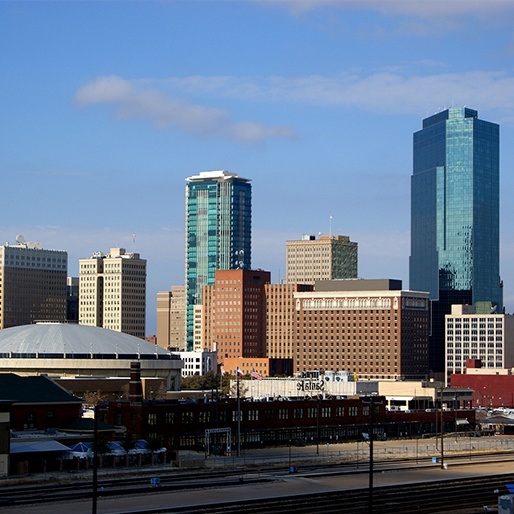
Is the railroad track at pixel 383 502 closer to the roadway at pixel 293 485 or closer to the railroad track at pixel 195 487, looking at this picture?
the railroad track at pixel 195 487

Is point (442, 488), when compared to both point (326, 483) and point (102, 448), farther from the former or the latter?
point (102, 448)

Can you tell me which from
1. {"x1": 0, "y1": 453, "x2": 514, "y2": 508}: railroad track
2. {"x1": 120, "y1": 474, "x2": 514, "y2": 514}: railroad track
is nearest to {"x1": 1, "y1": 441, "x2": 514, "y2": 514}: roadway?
{"x1": 0, "y1": 453, "x2": 514, "y2": 508}: railroad track

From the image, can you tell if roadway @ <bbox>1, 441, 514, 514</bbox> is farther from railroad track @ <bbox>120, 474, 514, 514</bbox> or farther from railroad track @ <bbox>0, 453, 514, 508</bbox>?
railroad track @ <bbox>120, 474, 514, 514</bbox>

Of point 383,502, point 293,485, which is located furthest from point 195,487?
point 383,502

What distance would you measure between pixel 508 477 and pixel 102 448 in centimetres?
4295

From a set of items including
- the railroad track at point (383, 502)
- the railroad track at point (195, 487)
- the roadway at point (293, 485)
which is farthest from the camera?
the railroad track at point (195, 487)

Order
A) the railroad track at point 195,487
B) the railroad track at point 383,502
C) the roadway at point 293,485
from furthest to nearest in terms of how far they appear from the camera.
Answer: the railroad track at point 195,487 < the roadway at point 293,485 < the railroad track at point 383,502

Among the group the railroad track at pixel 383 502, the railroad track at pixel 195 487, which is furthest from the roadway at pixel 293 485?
the railroad track at pixel 383 502

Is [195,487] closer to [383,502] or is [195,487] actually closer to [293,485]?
[293,485]

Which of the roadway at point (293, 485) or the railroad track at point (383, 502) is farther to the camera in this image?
the roadway at point (293, 485)

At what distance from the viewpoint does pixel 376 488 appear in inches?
4518

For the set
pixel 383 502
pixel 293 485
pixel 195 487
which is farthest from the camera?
pixel 293 485

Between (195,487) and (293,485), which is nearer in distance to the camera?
(195,487)

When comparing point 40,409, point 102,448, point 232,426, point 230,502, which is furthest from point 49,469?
point 232,426
